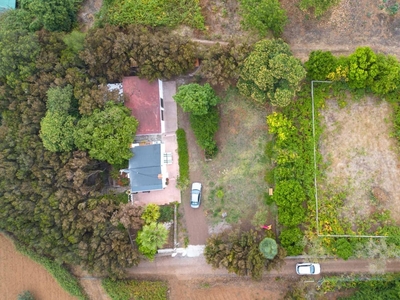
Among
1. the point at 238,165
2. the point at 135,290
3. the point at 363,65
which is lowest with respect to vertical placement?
the point at 135,290

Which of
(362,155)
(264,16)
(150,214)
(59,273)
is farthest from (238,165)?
(59,273)

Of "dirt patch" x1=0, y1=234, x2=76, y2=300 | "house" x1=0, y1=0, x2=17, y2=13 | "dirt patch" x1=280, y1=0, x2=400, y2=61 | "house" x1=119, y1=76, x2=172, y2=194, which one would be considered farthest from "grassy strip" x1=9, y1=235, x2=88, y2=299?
"dirt patch" x1=280, y1=0, x2=400, y2=61

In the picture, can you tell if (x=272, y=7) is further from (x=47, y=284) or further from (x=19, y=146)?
(x=47, y=284)

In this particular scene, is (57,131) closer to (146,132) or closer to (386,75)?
(146,132)

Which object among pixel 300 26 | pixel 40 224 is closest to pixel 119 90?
pixel 40 224

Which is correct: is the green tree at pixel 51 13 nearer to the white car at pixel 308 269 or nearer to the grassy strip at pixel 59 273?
the grassy strip at pixel 59 273

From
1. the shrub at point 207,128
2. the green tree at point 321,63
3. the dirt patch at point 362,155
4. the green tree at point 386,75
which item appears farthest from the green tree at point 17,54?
the green tree at point 386,75
